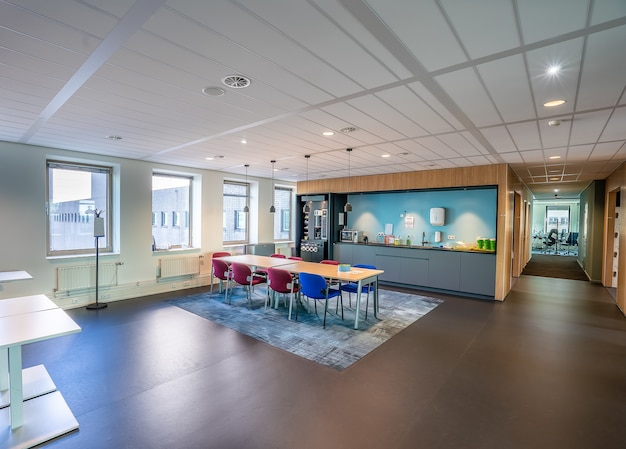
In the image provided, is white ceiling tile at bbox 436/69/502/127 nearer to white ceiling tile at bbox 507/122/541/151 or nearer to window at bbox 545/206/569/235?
white ceiling tile at bbox 507/122/541/151

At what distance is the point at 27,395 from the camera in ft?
9.09

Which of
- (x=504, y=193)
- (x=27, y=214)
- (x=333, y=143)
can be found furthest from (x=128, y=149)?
(x=504, y=193)

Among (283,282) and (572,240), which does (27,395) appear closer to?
(283,282)

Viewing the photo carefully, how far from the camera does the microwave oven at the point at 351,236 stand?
8.86 metres

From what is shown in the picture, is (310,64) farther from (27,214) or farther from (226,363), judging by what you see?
(27,214)

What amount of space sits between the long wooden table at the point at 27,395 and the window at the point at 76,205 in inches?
139

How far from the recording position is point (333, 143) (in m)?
4.88

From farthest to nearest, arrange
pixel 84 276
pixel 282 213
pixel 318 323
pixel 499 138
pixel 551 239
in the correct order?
1. pixel 551 239
2. pixel 282 213
3. pixel 84 276
4. pixel 318 323
5. pixel 499 138

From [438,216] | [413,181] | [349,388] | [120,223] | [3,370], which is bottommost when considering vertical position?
[349,388]

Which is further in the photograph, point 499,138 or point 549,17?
point 499,138

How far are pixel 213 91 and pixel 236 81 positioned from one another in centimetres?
35

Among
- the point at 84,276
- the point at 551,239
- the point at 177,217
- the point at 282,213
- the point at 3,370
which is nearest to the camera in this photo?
the point at 3,370

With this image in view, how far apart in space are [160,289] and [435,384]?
19.9 ft

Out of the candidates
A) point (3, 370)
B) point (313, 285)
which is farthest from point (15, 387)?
point (313, 285)
